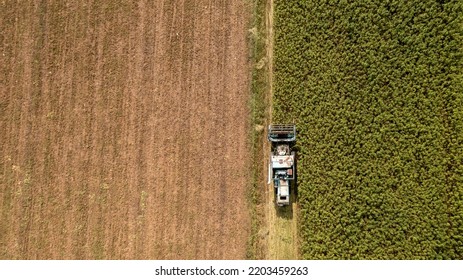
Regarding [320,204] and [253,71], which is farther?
[253,71]

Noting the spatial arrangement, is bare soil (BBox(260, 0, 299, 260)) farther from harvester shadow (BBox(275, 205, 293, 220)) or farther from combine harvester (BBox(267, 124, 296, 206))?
combine harvester (BBox(267, 124, 296, 206))

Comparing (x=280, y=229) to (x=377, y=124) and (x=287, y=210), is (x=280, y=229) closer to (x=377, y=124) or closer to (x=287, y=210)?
(x=287, y=210)

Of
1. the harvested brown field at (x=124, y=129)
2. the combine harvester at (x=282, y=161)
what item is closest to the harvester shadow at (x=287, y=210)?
the combine harvester at (x=282, y=161)

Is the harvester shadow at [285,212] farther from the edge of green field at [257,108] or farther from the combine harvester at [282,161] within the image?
the edge of green field at [257,108]

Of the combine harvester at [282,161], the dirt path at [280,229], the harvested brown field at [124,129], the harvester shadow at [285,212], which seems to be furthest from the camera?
the harvested brown field at [124,129]

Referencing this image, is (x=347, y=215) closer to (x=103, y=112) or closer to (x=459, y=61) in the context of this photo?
(x=459, y=61)
